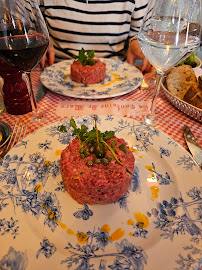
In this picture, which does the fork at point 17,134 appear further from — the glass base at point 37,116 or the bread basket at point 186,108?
the bread basket at point 186,108

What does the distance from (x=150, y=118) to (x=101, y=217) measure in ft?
2.49

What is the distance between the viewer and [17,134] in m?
1.18

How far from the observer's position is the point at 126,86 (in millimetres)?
1623

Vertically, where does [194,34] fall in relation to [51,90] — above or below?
above

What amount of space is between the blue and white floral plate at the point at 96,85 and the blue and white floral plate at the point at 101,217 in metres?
0.53

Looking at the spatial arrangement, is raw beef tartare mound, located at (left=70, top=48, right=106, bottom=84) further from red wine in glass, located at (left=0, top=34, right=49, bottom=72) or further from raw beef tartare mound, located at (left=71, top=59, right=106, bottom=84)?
red wine in glass, located at (left=0, top=34, right=49, bottom=72)

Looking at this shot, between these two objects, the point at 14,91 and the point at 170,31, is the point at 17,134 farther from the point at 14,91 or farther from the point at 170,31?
the point at 170,31

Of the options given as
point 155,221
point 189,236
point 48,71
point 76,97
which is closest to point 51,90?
point 76,97

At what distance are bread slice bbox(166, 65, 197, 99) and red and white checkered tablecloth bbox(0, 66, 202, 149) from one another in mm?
101

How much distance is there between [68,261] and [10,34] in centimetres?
103

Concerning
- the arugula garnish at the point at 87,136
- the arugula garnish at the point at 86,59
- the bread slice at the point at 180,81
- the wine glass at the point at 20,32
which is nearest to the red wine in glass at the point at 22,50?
the wine glass at the point at 20,32

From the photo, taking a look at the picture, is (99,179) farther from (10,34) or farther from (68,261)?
(10,34)

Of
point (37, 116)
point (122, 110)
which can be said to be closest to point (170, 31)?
point (122, 110)

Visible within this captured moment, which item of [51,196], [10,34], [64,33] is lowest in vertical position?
[51,196]
